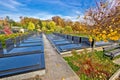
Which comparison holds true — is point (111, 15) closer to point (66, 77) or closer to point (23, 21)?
point (66, 77)

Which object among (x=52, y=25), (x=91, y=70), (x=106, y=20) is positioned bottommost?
(x=91, y=70)

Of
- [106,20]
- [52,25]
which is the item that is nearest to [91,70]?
[106,20]

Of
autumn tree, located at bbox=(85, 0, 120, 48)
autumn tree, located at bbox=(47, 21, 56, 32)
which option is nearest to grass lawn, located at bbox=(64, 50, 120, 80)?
autumn tree, located at bbox=(85, 0, 120, 48)

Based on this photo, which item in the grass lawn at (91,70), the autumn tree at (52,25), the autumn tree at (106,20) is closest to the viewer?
the grass lawn at (91,70)

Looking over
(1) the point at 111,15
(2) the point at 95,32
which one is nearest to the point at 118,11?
(1) the point at 111,15

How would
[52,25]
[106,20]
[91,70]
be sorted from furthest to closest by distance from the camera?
1. [52,25]
2. [106,20]
3. [91,70]

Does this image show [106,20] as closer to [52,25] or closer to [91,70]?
[91,70]

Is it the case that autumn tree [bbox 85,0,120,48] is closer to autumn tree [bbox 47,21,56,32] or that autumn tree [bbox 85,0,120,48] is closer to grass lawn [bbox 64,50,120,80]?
grass lawn [bbox 64,50,120,80]

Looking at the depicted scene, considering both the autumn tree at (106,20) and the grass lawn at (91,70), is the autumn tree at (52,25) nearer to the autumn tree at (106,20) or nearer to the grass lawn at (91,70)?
the autumn tree at (106,20)

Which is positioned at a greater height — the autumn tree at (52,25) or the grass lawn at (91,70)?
the autumn tree at (52,25)

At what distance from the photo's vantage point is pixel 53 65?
23.4 ft

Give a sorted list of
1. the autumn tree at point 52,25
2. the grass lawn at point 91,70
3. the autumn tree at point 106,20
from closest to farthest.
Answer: the grass lawn at point 91,70, the autumn tree at point 106,20, the autumn tree at point 52,25

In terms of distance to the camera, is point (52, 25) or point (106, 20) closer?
point (106, 20)

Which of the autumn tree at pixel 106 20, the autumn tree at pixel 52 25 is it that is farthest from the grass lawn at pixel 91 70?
Answer: the autumn tree at pixel 52 25
